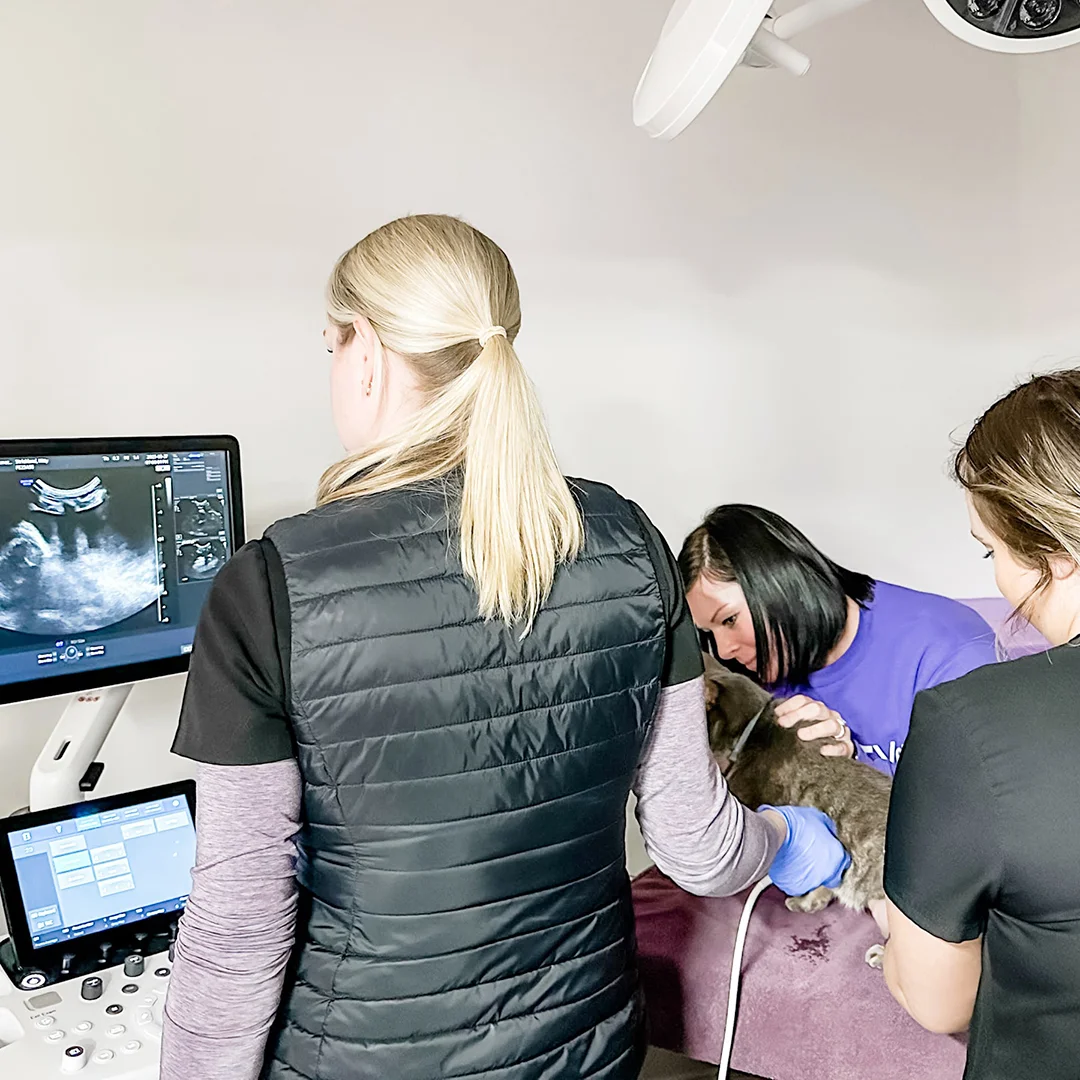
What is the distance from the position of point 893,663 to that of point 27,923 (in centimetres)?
130

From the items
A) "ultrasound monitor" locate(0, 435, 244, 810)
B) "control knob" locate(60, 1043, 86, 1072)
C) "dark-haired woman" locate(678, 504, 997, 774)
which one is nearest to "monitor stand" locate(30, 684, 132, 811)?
"ultrasound monitor" locate(0, 435, 244, 810)

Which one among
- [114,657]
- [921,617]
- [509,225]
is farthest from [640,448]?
[114,657]

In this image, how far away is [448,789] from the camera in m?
0.94

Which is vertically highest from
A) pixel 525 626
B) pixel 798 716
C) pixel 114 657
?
pixel 525 626

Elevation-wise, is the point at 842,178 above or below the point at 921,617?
above

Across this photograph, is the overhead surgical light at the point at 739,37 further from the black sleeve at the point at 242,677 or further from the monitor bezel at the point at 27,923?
A: the monitor bezel at the point at 27,923

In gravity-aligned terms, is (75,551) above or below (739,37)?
below

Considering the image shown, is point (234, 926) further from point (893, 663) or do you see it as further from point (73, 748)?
point (893, 663)

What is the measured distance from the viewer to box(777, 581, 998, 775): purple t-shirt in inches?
71.9

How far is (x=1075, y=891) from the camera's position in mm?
853

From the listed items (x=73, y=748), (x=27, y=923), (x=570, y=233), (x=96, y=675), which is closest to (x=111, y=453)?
(x=96, y=675)

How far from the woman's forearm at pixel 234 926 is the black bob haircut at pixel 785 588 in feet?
3.66

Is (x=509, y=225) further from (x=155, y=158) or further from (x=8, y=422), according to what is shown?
(x=8, y=422)

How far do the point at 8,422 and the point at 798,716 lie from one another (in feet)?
4.08
